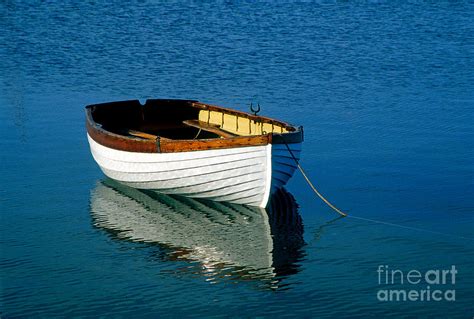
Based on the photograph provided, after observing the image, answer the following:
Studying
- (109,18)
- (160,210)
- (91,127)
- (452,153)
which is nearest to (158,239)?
(160,210)

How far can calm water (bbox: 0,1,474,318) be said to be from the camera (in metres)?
15.0

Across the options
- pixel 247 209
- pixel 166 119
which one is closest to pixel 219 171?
pixel 247 209

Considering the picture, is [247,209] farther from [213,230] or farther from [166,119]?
[166,119]

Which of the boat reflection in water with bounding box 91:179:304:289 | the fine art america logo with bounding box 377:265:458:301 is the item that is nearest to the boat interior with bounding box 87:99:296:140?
the boat reflection in water with bounding box 91:179:304:289

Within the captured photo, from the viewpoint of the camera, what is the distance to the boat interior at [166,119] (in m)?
22.8

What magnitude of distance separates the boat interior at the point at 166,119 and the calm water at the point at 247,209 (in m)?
1.24

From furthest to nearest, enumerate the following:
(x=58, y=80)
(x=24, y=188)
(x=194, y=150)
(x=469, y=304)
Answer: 1. (x=58, y=80)
2. (x=24, y=188)
3. (x=194, y=150)
4. (x=469, y=304)

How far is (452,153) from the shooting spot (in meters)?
23.0

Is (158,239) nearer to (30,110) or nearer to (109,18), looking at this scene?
(30,110)

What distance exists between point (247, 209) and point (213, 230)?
142 centimetres

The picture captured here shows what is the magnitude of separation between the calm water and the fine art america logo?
10 cm

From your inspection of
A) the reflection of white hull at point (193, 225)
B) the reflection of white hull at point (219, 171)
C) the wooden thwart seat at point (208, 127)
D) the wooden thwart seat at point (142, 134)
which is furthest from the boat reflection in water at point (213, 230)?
the wooden thwart seat at point (208, 127)

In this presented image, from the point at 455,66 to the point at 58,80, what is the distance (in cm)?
1433

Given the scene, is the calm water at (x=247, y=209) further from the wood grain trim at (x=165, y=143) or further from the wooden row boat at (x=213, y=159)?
the wood grain trim at (x=165, y=143)
